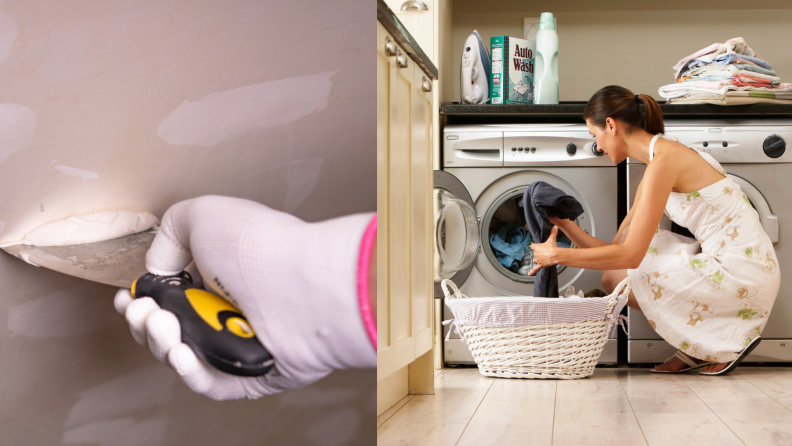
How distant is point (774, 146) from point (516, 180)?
87 cm

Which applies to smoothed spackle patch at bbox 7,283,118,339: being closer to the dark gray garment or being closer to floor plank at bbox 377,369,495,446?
floor plank at bbox 377,369,495,446

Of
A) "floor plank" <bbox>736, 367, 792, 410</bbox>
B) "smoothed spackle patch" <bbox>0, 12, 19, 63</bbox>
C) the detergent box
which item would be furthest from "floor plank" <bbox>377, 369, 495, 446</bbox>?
A: the detergent box

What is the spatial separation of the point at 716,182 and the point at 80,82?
1690mm

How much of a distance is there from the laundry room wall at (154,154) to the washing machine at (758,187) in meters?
1.47

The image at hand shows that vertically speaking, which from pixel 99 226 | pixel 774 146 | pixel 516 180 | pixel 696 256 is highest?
pixel 774 146

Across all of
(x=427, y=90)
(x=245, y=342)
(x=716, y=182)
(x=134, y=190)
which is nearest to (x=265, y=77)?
(x=134, y=190)

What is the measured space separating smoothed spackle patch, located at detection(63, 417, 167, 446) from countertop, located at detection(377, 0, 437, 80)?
27.3 inches

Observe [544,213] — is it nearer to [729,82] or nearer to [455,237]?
[455,237]

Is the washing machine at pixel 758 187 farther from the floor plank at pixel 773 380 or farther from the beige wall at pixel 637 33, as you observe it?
the beige wall at pixel 637 33

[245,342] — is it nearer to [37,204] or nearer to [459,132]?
[37,204]

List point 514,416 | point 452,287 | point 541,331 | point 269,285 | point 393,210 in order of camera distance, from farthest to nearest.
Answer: point 452,287 < point 541,331 < point 514,416 < point 393,210 < point 269,285

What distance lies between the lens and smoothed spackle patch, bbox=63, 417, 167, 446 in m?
0.76

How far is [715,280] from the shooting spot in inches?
66.4

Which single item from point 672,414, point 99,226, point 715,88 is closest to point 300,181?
point 99,226
